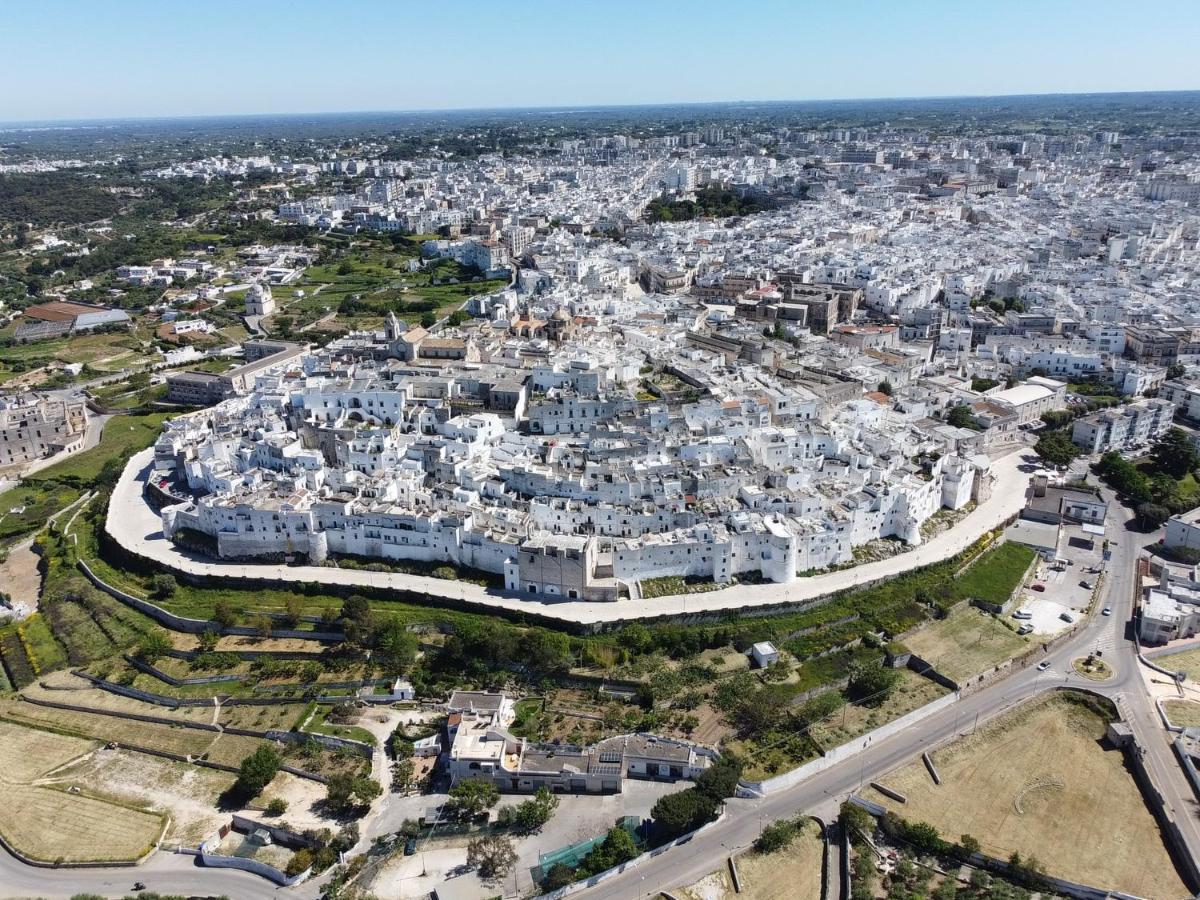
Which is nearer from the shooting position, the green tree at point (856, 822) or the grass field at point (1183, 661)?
the green tree at point (856, 822)

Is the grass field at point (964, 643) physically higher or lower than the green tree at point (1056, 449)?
lower

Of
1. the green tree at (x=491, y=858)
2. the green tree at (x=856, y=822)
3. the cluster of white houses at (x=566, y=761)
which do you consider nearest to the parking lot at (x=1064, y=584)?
the green tree at (x=856, y=822)

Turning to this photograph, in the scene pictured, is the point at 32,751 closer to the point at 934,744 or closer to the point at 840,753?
the point at 840,753

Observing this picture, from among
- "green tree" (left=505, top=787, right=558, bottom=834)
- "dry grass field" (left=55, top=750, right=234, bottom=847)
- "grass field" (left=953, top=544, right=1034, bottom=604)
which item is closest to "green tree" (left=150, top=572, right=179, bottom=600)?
"dry grass field" (left=55, top=750, right=234, bottom=847)

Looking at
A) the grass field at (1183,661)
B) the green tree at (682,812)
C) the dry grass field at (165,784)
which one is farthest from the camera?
the grass field at (1183,661)

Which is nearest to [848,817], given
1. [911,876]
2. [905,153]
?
[911,876]

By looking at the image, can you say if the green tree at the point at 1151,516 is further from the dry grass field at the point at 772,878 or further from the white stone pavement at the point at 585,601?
the dry grass field at the point at 772,878

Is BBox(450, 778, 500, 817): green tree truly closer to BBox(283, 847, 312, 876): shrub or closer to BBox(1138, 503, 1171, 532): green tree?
BBox(283, 847, 312, 876): shrub
